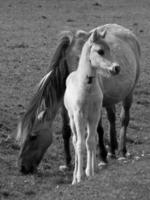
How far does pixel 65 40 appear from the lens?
30.4 ft

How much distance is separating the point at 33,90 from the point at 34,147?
5006 mm

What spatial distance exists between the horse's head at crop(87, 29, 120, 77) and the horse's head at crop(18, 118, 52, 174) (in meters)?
1.59

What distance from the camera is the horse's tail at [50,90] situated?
8.52 m

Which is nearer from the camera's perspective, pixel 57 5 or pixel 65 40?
pixel 65 40

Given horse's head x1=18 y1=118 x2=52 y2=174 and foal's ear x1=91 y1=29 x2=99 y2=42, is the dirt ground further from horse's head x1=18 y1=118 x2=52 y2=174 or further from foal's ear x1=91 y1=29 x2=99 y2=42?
foal's ear x1=91 y1=29 x2=99 y2=42

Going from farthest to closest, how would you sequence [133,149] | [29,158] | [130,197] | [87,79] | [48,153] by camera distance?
[133,149]
[48,153]
[29,158]
[87,79]
[130,197]

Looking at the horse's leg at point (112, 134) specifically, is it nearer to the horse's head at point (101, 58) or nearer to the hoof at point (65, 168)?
the hoof at point (65, 168)

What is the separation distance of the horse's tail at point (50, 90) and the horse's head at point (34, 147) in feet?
0.38

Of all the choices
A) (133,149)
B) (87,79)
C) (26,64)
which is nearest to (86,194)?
(87,79)

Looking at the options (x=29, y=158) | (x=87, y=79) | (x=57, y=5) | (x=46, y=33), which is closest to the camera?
(x=87, y=79)

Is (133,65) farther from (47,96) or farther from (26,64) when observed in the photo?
(26,64)

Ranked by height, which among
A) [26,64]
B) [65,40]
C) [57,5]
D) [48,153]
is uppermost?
[65,40]

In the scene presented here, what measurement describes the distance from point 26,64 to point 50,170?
7914mm

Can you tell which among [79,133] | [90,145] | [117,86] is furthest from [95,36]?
[117,86]
